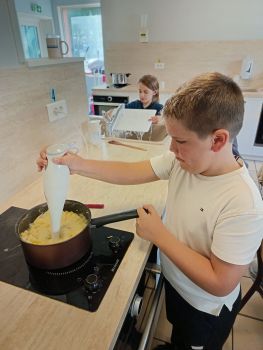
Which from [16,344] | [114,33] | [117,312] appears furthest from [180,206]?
[114,33]

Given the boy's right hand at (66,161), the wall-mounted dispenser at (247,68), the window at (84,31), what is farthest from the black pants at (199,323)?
the window at (84,31)

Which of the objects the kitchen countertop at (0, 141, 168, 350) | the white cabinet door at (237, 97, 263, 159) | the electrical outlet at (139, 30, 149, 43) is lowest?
the white cabinet door at (237, 97, 263, 159)

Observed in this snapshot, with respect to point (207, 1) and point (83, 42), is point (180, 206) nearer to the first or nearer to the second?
point (207, 1)

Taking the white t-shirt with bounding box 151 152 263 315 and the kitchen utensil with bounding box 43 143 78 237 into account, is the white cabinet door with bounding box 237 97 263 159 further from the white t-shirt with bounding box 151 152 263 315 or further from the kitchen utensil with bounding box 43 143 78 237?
the kitchen utensil with bounding box 43 143 78 237

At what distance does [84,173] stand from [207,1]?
3.15 m

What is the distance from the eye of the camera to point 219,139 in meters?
0.56

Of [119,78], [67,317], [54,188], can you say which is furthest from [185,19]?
[67,317]

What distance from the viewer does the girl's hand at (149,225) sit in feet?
2.12

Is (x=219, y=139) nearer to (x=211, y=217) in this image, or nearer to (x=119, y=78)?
(x=211, y=217)

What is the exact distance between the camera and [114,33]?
3490mm

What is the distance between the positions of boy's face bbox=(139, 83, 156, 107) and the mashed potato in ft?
6.04

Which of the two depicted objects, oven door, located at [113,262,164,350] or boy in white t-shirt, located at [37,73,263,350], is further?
oven door, located at [113,262,164,350]

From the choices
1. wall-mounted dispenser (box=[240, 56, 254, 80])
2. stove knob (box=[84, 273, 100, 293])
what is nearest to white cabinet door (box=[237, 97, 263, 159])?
wall-mounted dispenser (box=[240, 56, 254, 80])

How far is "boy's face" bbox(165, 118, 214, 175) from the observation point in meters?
0.57
